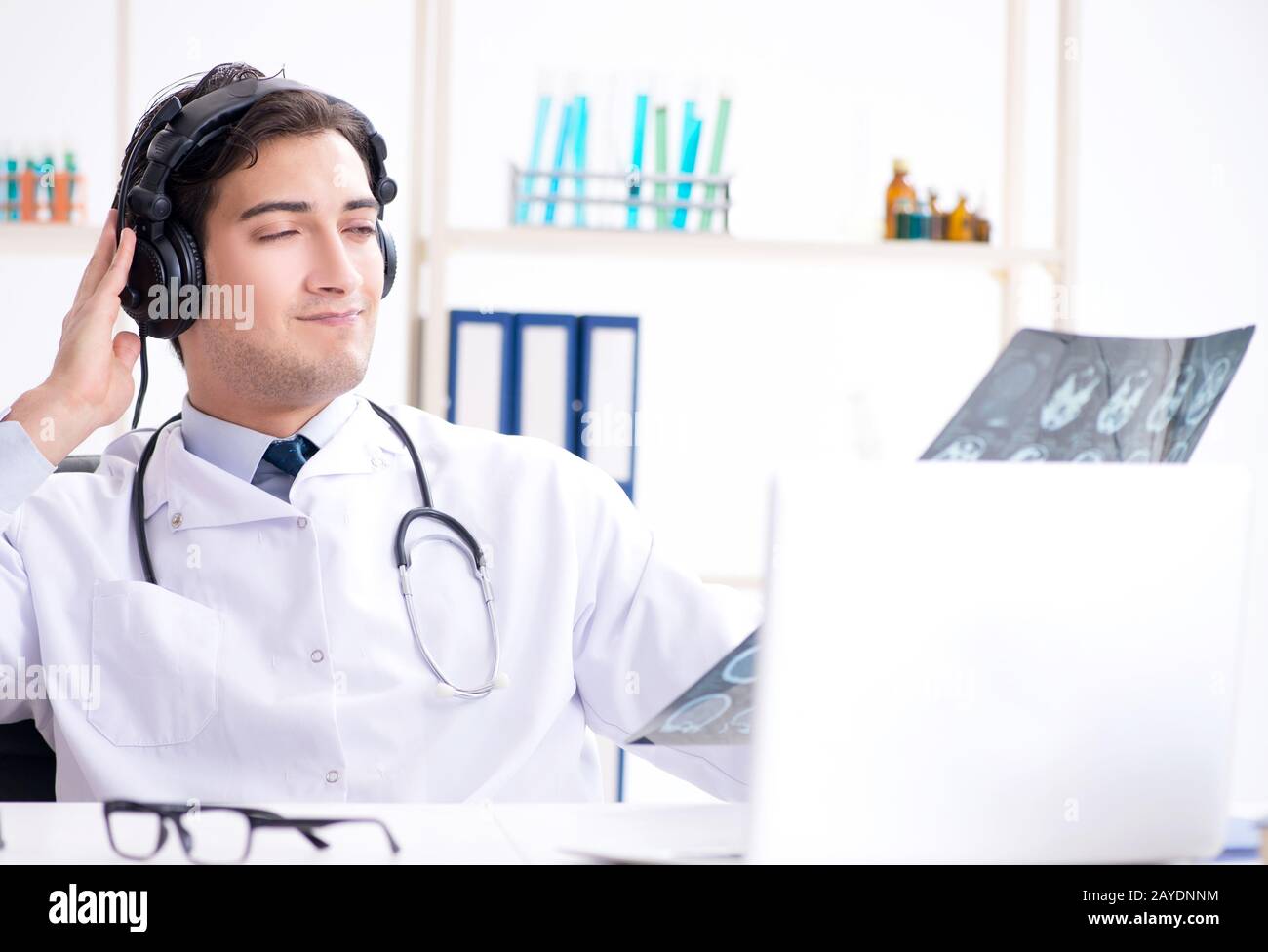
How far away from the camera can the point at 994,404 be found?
2.23 feet

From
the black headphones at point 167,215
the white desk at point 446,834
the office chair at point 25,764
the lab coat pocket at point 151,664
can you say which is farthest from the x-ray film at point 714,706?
the black headphones at point 167,215

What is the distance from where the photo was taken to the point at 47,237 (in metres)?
2.07

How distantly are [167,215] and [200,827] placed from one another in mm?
816

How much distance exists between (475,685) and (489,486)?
0.25m

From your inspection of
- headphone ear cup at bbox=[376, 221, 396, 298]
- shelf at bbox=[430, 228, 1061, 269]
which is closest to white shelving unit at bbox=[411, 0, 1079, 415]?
shelf at bbox=[430, 228, 1061, 269]

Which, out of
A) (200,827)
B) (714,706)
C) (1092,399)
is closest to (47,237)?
(200,827)

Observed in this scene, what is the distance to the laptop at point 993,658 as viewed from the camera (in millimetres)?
583

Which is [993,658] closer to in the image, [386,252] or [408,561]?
[408,561]

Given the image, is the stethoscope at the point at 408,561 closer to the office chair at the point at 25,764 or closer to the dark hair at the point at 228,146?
the office chair at the point at 25,764

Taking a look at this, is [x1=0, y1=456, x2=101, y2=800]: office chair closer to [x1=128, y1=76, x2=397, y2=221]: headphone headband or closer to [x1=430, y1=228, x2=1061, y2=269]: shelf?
[x1=128, y1=76, x2=397, y2=221]: headphone headband

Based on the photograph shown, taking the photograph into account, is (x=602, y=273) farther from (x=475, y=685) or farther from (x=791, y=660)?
(x=791, y=660)

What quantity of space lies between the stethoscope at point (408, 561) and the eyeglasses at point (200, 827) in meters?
0.47

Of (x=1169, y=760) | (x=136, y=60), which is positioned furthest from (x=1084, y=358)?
(x=136, y=60)

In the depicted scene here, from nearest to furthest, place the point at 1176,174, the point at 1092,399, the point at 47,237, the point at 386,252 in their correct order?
the point at 1092,399 < the point at 386,252 < the point at 47,237 < the point at 1176,174
